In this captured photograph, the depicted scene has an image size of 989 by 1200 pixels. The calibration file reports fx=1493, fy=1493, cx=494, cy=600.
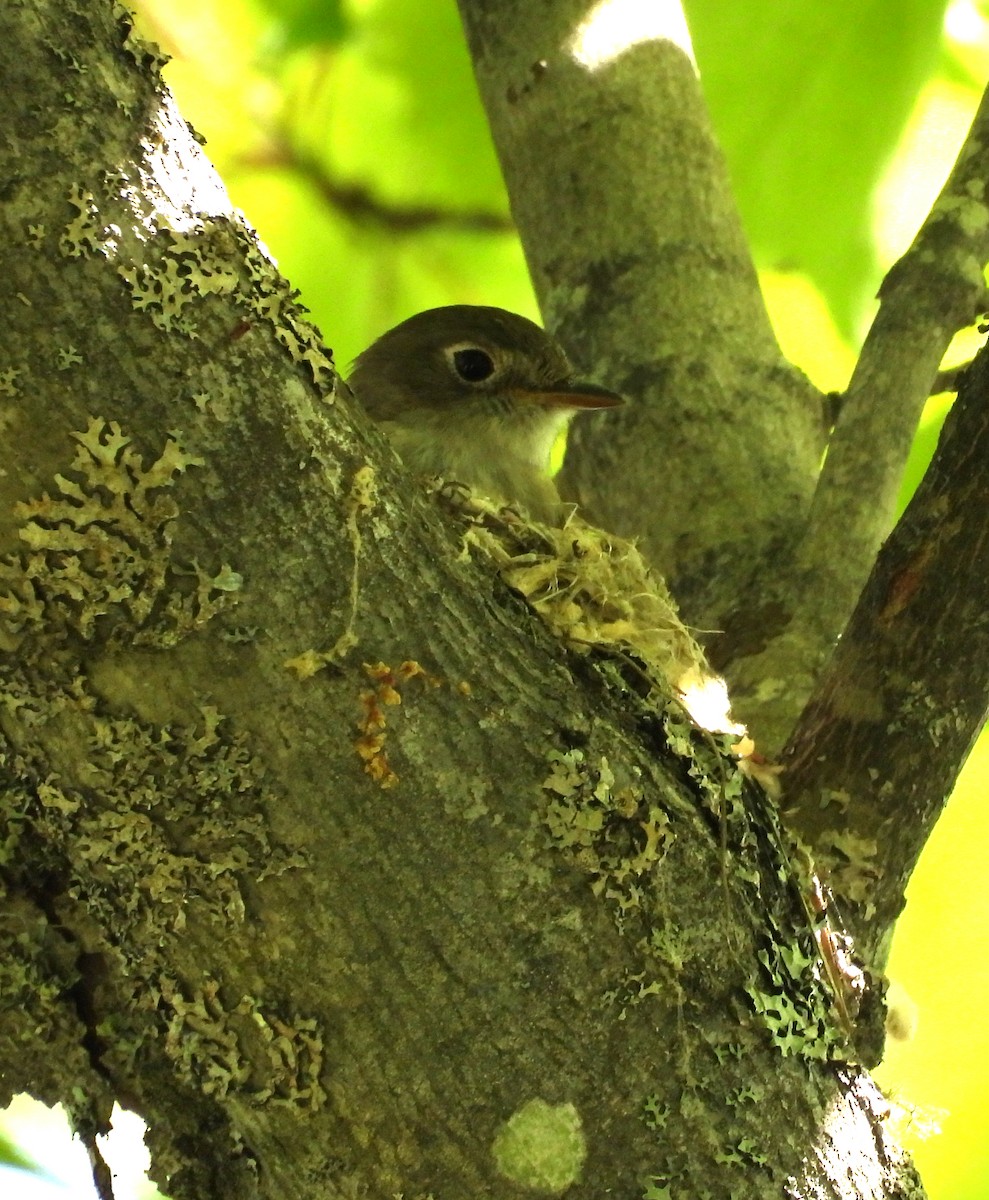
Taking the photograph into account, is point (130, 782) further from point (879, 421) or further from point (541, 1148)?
point (879, 421)

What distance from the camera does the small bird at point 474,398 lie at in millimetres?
3617

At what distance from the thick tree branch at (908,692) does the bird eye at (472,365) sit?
174 cm

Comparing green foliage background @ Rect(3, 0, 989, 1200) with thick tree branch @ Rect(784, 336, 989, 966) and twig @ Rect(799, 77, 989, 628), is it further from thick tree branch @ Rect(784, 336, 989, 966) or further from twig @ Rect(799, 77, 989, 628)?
thick tree branch @ Rect(784, 336, 989, 966)

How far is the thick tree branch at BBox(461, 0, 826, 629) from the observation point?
3.21 meters

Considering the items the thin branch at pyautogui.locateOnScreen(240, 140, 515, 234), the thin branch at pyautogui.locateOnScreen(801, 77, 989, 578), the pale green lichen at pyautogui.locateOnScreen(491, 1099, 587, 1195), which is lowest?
the pale green lichen at pyautogui.locateOnScreen(491, 1099, 587, 1195)

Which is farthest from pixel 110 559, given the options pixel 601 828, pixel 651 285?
pixel 651 285

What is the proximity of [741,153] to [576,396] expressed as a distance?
1.17m

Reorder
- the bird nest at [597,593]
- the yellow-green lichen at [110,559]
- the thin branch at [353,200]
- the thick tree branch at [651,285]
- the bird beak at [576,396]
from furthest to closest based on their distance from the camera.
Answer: the thin branch at [353,200]
the bird beak at [576,396]
the thick tree branch at [651,285]
the bird nest at [597,593]
the yellow-green lichen at [110,559]

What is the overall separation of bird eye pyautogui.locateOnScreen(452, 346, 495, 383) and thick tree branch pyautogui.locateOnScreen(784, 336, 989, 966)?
174 cm

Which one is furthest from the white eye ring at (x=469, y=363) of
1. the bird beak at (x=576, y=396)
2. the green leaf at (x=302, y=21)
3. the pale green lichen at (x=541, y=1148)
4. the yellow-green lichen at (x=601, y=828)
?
the pale green lichen at (x=541, y=1148)

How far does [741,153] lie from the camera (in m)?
Result: 4.11

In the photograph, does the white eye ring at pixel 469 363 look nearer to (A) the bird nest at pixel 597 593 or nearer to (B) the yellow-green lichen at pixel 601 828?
(A) the bird nest at pixel 597 593

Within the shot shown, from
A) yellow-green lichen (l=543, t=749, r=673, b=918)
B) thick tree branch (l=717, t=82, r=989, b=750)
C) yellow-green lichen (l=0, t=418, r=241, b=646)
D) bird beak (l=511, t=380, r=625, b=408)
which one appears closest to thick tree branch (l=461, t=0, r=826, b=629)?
bird beak (l=511, t=380, r=625, b=408)

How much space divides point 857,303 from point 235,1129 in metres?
2.91
